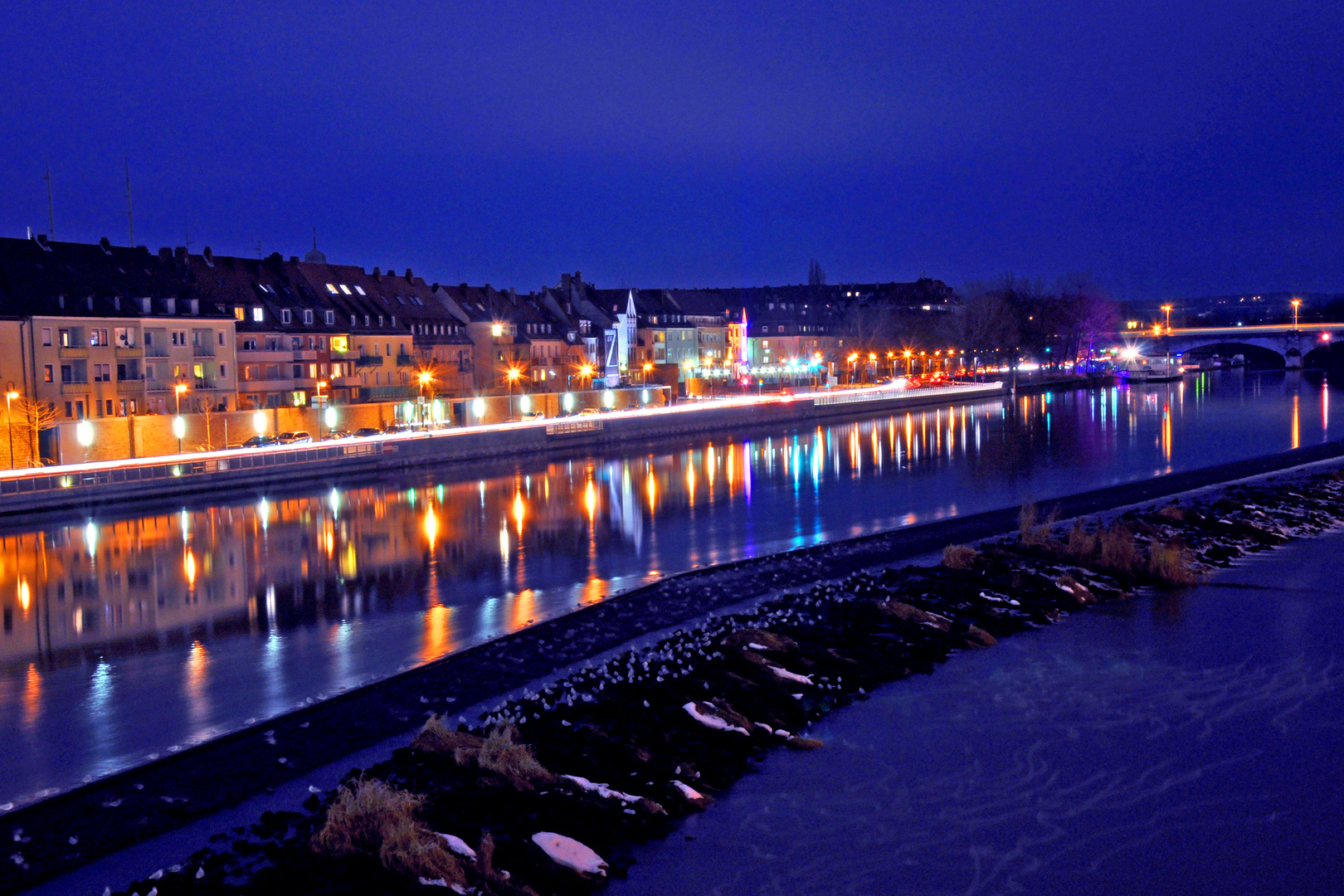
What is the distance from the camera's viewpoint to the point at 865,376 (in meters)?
88.2

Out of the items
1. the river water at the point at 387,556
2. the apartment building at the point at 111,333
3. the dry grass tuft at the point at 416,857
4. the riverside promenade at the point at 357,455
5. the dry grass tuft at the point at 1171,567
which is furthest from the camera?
the apartment building at the point at 111,333

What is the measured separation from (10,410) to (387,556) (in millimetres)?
16686

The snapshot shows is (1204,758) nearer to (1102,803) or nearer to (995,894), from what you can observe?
(1102,803)

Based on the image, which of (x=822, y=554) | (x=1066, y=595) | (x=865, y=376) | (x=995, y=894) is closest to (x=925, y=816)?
(x=995, y=894)

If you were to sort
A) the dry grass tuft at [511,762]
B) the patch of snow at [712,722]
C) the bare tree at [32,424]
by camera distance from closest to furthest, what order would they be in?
the dry grass tuft at [511,762]
the patch of snow at [712,722]
the bare tree at [32,424]

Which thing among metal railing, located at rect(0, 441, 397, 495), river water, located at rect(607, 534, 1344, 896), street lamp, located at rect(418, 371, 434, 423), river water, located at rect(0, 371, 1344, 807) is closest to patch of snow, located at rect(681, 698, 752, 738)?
river water, located at rect(607, 534, 1344, 896)

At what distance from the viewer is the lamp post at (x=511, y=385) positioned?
44625 millimetres

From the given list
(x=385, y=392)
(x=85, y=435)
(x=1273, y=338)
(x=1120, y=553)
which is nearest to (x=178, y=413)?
(x=85, y=435)

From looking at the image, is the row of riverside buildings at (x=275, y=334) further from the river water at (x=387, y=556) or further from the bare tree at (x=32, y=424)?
the river water at (x=387, y=556)

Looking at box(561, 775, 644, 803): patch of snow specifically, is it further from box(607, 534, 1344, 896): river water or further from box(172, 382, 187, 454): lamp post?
box(172, 382, 187, 454): lamp post

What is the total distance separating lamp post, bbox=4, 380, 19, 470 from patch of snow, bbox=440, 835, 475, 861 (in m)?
26.4

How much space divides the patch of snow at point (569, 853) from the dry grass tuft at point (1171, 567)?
10704 mm

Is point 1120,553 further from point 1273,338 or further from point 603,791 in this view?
point 1273,338

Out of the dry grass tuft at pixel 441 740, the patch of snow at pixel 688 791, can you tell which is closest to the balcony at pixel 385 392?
the dry grass tuft at pixel 441 740
